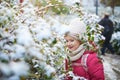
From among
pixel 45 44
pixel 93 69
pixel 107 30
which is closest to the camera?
pixel 45 44

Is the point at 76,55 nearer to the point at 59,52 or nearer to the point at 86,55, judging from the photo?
the point at 86,55

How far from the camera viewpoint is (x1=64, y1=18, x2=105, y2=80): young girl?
3.58m

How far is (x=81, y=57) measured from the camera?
12.1 ft

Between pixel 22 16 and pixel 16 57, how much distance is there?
1.09m

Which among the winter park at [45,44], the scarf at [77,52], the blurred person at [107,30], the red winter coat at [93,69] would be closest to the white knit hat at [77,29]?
the winter park at [45,44]

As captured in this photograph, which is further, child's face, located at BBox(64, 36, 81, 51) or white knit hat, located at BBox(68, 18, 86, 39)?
child's face, located at BBox(64, 36, 81, 51)

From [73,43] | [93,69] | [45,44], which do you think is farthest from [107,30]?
[45,44]

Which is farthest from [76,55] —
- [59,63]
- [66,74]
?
[59,63]

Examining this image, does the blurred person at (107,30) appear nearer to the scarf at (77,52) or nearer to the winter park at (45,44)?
the winter park at (45,44)

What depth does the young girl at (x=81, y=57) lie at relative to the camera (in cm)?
358

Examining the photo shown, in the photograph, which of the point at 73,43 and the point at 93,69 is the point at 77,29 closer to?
the point at 73,43

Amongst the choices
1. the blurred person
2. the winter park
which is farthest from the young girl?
the blurred person

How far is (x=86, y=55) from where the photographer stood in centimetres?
368

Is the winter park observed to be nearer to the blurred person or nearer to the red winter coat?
the red winter coat
